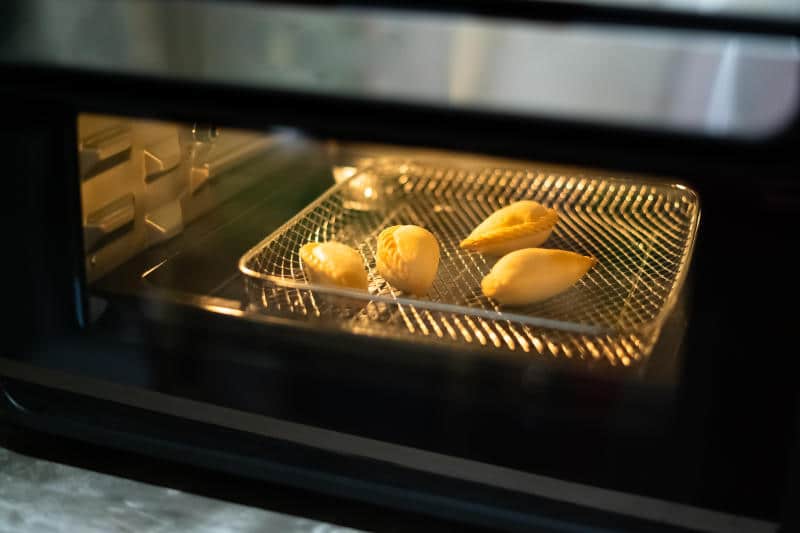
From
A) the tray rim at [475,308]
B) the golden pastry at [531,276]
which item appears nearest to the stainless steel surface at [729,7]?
the tray rim at [475,308]

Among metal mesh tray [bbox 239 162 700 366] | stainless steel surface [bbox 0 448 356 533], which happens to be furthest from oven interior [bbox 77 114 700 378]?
stainless steel surface [bbox 0 448 356 533]

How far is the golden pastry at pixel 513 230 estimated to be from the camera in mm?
698

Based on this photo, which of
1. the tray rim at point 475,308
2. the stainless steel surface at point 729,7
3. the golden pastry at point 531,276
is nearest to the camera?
the stainless steel surface at point 729,7

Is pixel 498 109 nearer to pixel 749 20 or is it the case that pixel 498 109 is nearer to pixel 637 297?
pixel 749 20

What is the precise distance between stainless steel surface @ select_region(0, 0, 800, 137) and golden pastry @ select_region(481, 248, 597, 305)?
250 mm

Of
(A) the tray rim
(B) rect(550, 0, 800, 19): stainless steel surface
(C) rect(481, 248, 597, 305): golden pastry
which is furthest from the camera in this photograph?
→ (C) rect(481, 248, 597, 305): golden pastry

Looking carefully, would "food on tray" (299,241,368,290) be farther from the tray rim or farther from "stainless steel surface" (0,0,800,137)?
"stainless steel surface" (0,0,800,137)

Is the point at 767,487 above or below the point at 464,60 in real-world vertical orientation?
below

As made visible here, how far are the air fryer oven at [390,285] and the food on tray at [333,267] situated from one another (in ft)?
0.05

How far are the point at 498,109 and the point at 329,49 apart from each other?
84 mm

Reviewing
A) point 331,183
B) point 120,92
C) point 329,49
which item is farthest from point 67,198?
point 331,183

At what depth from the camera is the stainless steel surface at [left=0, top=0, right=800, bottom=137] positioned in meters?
0.37

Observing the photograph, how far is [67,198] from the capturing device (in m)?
0.52

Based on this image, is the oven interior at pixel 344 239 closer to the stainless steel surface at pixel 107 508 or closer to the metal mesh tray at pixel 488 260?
the metal mesh tray at pixel 488 260
